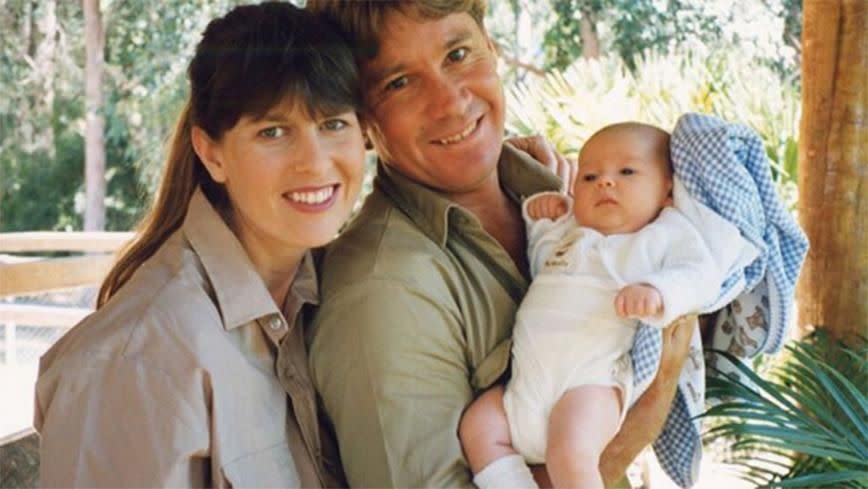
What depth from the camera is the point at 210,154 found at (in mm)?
1067

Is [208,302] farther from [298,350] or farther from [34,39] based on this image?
[34,39]

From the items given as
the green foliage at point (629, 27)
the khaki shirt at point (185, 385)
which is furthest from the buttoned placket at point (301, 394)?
the green foliage at point (629, 27)

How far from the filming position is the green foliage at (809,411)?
4.59 ft

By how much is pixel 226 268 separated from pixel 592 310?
0.40 metres

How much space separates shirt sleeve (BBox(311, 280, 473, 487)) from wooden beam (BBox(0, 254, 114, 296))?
0.70 m

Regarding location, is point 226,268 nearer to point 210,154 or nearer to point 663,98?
point 210,154

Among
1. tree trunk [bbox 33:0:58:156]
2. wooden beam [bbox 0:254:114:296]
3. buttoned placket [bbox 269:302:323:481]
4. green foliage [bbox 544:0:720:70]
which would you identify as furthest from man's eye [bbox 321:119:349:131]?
tree trunk [bbox 33:0:58:156]

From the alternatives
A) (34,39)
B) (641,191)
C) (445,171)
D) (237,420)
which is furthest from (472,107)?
(34,39)

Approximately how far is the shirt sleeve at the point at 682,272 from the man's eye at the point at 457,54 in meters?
0.31

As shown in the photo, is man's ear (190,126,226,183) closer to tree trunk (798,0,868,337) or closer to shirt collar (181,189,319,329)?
→ shirt collar (181,189,319,329)

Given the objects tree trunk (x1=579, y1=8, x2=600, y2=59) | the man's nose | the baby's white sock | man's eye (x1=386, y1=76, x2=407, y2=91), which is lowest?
the baby's white sock

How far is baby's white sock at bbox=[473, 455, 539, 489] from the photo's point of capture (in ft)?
3.39

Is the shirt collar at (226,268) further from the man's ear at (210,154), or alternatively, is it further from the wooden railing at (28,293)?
the wooden railing at (28,293)

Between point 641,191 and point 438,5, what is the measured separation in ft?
1.07
